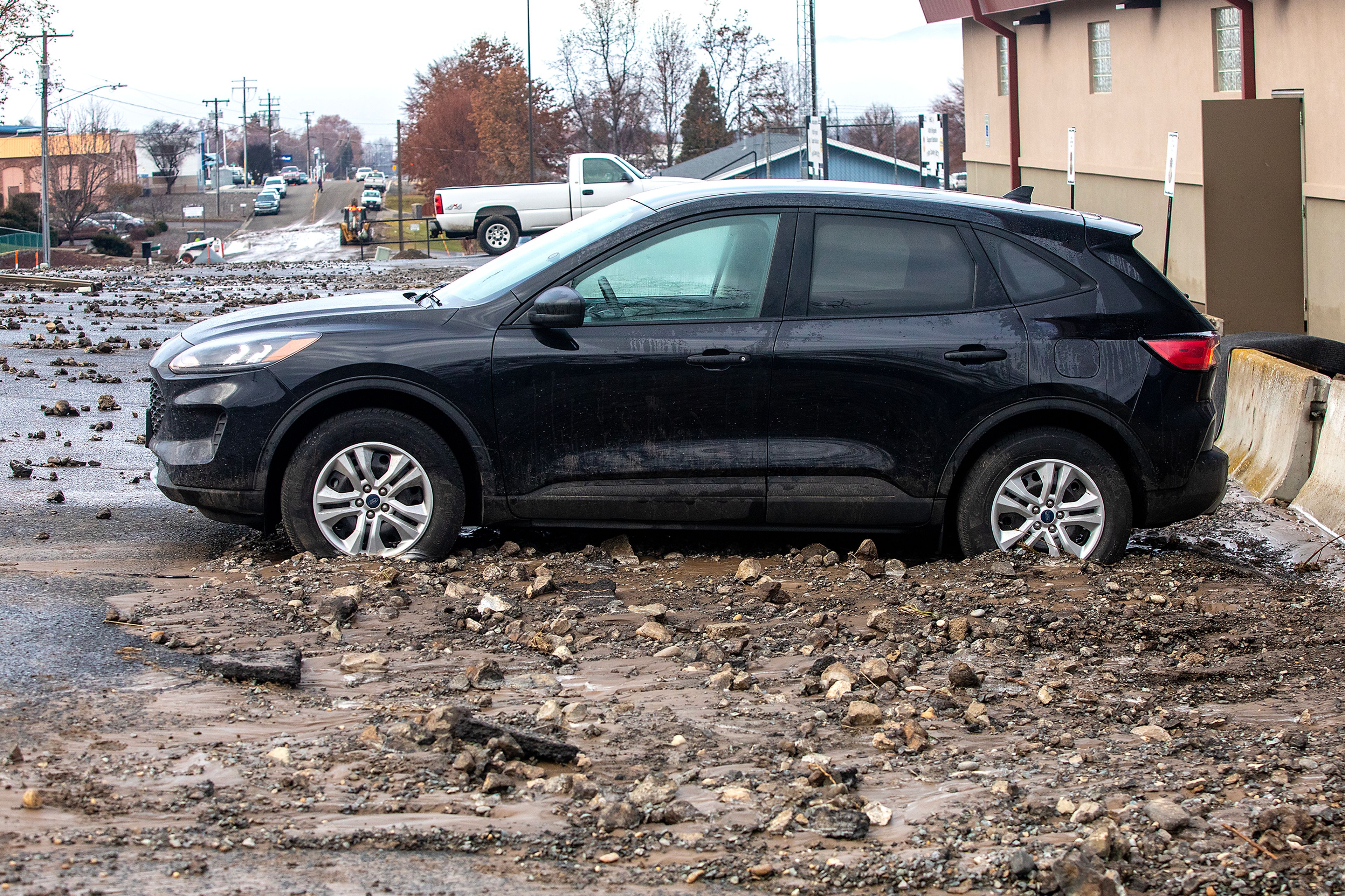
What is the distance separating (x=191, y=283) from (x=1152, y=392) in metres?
22.6

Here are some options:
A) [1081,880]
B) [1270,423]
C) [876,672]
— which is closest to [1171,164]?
[1270,423]

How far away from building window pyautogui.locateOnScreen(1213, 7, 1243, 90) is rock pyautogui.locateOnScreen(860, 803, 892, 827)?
1610 centimetres

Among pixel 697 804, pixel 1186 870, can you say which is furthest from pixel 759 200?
pixel 1186 870

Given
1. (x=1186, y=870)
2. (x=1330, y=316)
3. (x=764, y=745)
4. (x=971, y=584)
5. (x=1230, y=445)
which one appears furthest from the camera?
(x=1330, y=316)

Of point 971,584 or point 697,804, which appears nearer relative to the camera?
point 697,804

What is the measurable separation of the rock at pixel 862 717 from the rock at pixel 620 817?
0.98 m

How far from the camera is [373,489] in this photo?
20.1 ft

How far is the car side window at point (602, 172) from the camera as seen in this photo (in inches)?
1271

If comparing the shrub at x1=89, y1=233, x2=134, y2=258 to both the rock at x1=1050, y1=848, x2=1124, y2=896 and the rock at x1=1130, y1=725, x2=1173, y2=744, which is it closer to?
the rock at x1=1130, y1=725, x2=1173, y2=744

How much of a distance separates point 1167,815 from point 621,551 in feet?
11.1

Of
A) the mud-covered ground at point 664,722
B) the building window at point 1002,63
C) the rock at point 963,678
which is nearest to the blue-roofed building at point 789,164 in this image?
the building window at point 1002,63

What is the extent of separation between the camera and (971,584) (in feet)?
19.4

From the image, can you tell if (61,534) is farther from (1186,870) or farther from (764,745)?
(1186,870)

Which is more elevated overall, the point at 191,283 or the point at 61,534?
the point at 191,283
